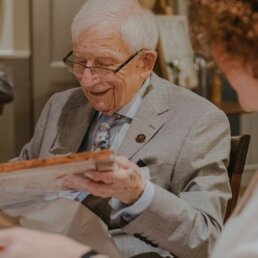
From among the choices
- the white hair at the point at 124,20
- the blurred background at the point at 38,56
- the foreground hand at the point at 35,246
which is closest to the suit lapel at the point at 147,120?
the white hair at the point at 124,20

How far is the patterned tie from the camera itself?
1.96 meters

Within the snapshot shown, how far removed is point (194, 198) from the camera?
1.72 meters

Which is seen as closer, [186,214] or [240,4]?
[240,4]

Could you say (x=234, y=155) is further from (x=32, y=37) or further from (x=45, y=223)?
(x=32, y=37)

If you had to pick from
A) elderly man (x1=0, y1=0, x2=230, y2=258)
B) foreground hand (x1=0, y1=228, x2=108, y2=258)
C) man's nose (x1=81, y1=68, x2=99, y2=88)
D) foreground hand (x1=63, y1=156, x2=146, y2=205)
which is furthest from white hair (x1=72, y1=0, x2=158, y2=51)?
foreground hand (x1=0, y1=228, x2=108, y2=258)

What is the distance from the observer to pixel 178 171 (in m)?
1.79

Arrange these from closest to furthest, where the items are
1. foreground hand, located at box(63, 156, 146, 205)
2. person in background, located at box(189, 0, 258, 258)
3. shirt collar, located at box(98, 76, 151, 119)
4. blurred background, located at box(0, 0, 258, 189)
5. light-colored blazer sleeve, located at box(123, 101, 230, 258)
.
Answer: person in background, located at box(189, 0, 258, 258), foreground hand, located at box(63, 156, 146, 205), light-colored blazer sleeve, located at box(123, 101, 230, 258), shirt collar, located at box(98, 76, 151, 119), blurred background, located at box(0, 0, 258, 189)

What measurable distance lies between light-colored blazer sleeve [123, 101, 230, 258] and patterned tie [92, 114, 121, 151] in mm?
221

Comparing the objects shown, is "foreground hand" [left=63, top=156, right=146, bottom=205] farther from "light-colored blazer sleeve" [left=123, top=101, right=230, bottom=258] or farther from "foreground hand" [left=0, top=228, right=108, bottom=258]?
"foreground hand" [left=0, top=228, right=108, bottom=258]

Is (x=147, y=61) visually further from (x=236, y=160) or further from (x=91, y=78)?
(x=236, y=160)

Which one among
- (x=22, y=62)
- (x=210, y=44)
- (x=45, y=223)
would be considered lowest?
(x=22, y=62)

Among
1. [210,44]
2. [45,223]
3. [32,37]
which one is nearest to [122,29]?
[45,223]

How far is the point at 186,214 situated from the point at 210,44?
24.1 inches

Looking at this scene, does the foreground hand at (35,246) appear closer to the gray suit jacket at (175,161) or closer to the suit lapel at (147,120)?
the gray suit jacket at (175,161)
